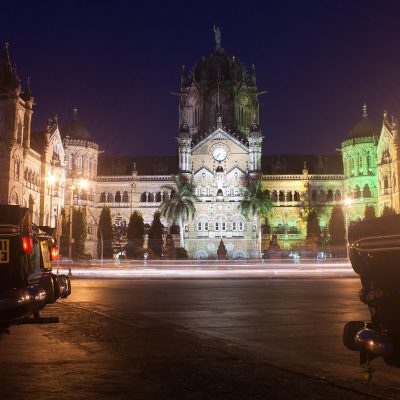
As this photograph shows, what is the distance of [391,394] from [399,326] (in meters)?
0.72

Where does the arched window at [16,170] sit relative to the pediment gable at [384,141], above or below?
below

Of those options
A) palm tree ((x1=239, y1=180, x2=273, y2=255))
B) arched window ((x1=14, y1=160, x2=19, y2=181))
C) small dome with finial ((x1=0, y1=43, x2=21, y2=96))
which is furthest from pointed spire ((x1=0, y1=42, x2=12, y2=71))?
palm tree ((x1=239, y1=180, x2=273, y2=255))

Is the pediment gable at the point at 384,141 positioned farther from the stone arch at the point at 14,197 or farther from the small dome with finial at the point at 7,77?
the stone arch at the point at 14,197

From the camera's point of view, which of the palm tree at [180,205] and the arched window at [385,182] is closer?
the arched window at [385,182]

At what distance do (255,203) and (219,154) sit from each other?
991cm

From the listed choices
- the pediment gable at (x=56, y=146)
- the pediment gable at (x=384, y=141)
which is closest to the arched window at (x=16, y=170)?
the pediment gable at (x=56, y=146)

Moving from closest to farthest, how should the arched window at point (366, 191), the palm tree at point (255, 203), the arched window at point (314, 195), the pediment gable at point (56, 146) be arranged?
the pediment gable at point (56, 146), the palm tree at point (255, 203), the arched window at point (366, 191), the arched window at point (314, 195)

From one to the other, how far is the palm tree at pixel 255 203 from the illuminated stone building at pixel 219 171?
271 cm

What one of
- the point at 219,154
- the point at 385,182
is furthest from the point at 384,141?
the point at 219,154

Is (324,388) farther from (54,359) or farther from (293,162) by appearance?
(293,162)

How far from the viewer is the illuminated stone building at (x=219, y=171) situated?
73125 millimetres

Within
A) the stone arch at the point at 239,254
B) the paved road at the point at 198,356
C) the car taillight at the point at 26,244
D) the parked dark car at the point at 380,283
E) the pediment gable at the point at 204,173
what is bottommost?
the paved road at the point at 198,356

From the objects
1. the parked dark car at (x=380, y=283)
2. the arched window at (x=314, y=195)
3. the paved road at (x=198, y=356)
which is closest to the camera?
the parked dark car at (x=380, y=283)

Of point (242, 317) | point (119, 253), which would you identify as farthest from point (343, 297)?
point (119, 253)
